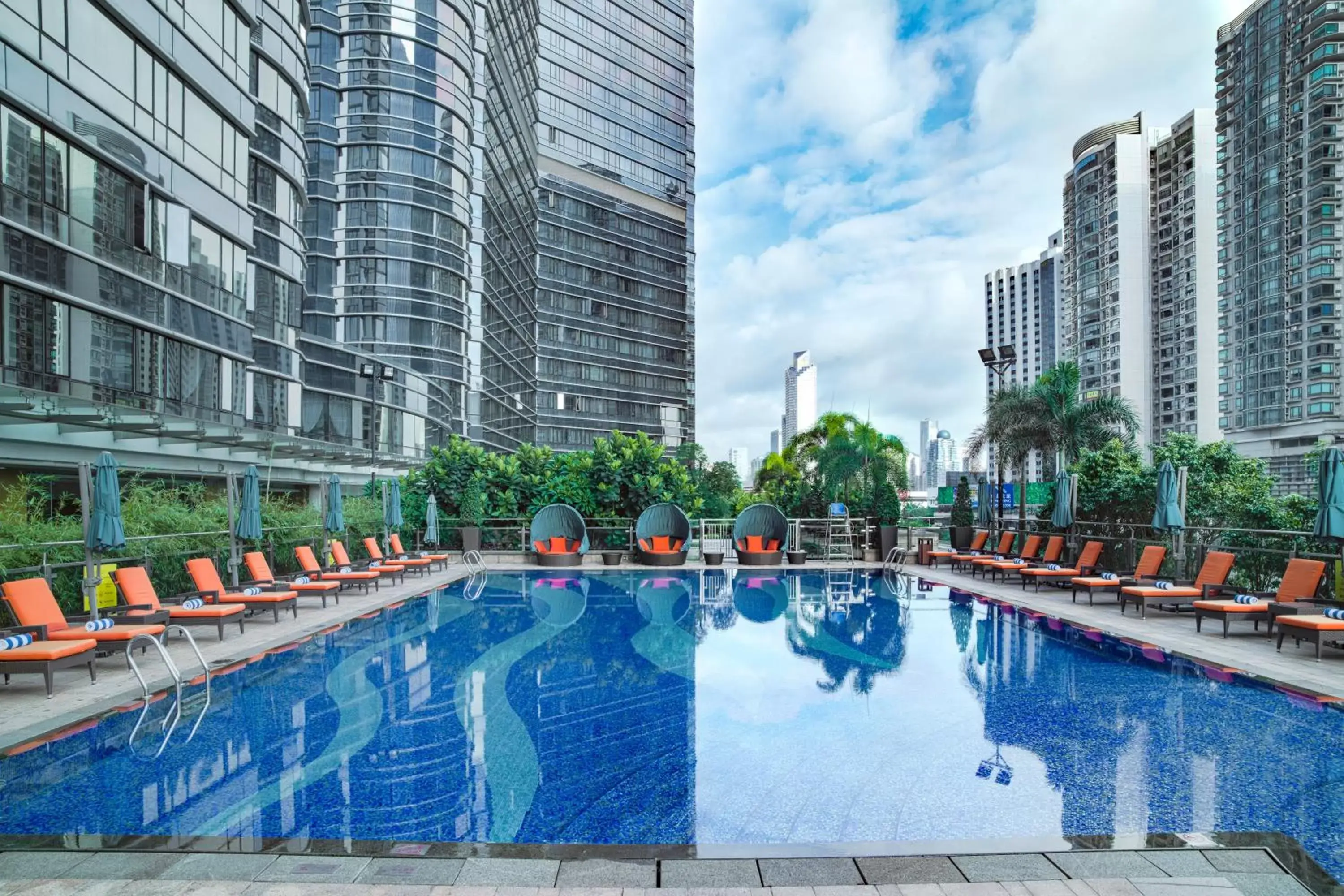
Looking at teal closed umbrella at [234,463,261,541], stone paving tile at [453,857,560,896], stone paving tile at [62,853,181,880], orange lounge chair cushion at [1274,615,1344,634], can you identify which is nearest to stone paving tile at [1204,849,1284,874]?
stone paving tile at [453,857,560,896]

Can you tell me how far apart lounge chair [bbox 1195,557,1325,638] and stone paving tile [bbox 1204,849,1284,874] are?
6.53m

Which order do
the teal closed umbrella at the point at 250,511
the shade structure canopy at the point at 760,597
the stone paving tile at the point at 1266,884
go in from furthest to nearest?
A: the shade structure canopy at the point at 760,597, the teal closed umbrella at the point at 250,511, the stone paving tile at the point at 1266,884

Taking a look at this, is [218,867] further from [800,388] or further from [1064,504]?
[800,388]

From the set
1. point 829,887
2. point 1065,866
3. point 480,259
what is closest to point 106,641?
point 829,887

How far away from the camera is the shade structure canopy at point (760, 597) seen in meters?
13.0

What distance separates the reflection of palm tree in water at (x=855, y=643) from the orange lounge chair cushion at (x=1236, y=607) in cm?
362

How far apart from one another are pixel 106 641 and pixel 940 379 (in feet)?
126

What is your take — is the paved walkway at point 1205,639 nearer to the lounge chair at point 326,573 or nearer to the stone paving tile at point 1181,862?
the stone paving tile at point 1181,862

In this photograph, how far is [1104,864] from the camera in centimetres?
361

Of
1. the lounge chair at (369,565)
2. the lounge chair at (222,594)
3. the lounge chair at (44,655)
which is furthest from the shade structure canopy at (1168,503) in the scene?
the lounge chair at (44,655)

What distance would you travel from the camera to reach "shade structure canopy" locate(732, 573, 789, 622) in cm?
1297

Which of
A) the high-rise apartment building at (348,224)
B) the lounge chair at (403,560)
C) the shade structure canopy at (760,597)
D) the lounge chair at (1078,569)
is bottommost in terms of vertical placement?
the shade structure canopy at (760,597)

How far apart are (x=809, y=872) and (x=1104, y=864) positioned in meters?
1.32

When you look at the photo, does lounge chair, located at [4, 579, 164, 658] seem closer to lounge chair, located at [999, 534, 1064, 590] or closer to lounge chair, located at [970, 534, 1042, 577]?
lounge chair, located at [999, 534, 1064, 590]
